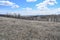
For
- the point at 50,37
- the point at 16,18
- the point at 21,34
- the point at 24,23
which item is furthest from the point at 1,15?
the point at 50,37

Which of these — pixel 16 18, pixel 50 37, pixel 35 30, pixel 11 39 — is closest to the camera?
pixel 11 39

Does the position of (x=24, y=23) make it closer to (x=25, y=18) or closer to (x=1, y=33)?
(x=25, y=18)

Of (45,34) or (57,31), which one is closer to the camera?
(45,34)

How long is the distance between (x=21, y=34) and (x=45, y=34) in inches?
64.0

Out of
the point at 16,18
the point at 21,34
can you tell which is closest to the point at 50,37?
the point at 21,34

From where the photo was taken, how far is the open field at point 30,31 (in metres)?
7.31

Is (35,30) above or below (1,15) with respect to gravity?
below

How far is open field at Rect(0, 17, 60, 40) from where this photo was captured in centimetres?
731

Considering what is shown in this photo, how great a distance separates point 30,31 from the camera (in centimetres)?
805

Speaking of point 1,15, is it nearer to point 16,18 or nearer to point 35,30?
point 16,18

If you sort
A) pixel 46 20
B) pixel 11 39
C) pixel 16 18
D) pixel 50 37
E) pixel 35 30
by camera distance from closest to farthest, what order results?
1. pixel 11 39
2. pixel 50 37
3. pixel 35 30
4. pixel 46 20
5. pixel 16 18

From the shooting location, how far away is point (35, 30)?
8.22 metres

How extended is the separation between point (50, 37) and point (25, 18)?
286 centimetres

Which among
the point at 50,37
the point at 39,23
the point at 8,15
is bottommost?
the point at 50,37
